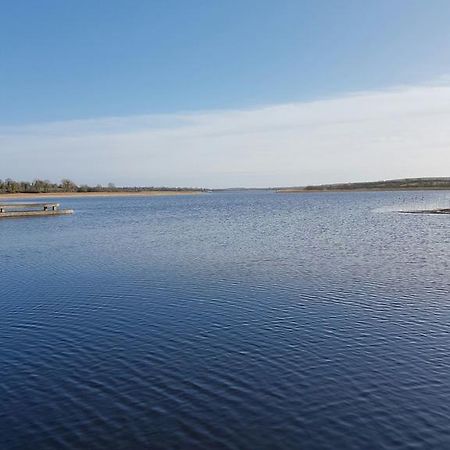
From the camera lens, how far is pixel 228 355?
1184 centimetres

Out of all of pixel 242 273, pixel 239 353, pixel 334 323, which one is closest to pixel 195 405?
pixel 239 353

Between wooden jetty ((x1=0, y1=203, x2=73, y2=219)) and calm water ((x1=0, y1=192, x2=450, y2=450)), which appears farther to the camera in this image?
wooden jetty ((x1=0, y1=203, x2=73, y2=219))

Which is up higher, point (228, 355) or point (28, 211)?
point (28, 211)

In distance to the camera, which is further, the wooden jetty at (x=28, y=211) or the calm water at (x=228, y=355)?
the wooden jetty at (x=28, y=211)

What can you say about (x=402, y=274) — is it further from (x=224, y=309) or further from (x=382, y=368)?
(x=382, y=368)

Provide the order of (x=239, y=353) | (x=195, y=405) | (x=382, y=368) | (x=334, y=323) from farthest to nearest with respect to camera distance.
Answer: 1. (x=334, y=323)
2. (x=239, y=353)
3. (x=382, y=368)
4. (x=195, y=405)

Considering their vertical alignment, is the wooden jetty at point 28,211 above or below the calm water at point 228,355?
above

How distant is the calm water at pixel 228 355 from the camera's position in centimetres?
823

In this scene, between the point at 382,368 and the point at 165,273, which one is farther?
the point at 165,273

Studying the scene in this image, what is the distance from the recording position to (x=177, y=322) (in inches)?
584

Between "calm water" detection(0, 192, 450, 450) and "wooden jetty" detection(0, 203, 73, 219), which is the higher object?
"wooden jetty" detection(0, 203, 73, 219)

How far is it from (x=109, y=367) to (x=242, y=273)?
11949 mm

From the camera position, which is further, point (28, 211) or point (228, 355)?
point (28, 211)

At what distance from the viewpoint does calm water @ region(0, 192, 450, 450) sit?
8.23m
